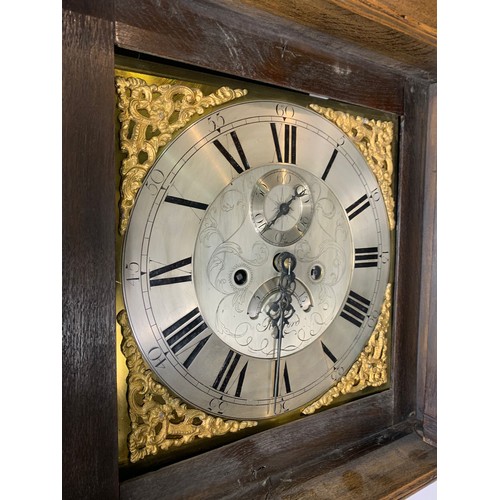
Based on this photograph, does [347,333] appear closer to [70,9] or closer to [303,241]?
[303,241]

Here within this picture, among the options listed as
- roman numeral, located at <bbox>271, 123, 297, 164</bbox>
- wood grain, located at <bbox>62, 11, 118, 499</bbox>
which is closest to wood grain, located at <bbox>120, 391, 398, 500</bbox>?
wood grain, located at <bbox>62, 11, 118, 499</bbox>

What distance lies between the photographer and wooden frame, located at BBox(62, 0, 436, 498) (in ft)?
2.12

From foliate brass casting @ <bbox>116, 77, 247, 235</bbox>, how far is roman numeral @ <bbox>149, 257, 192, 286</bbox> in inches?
3.7

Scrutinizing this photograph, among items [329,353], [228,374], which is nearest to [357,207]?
[329,353]

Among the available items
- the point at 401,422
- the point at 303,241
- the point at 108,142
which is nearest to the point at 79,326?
the point at 108,142

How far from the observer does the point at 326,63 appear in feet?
3.08

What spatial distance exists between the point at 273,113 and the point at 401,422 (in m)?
0.85

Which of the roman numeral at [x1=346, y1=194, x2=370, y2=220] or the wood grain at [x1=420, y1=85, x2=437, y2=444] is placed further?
the wood grain at [x1=420, y1=85, x2=437, y2=444]

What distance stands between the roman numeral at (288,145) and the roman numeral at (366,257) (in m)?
0.28

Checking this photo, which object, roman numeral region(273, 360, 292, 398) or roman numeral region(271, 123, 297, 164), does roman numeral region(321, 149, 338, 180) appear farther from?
roman numeral region(273, 360, 292, 398)

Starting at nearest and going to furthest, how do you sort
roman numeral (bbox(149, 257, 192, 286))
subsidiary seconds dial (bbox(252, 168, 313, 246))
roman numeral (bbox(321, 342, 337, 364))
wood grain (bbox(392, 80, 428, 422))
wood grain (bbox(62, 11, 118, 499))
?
wood grain (bbox(62, 11, 118, 499)), roman numeral (bbox(149, 257, 192, 286)), subsidiary seconds dial (bbox(252, 168, 313, 246)), roman numeral (bbox(321, 342, 337, 364)), wood grain (bbox(392, 80, 428, 422))

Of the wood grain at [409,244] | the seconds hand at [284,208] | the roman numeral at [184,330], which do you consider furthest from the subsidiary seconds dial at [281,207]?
the wood grain at [409,244]

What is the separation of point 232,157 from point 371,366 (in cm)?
62

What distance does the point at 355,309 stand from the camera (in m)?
1.03
